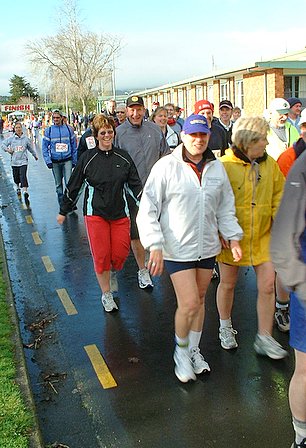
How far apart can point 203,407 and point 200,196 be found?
152 cm

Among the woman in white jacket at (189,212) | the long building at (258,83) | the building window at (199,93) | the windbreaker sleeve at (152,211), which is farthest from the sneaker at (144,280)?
the building window at (199,93)

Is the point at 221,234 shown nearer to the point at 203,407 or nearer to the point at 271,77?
the point at 203,407

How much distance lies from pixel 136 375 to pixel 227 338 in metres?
0.89

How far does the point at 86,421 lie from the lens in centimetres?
366

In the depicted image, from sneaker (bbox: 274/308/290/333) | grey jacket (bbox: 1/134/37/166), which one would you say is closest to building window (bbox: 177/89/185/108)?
grey jacket (bbox: 1/134/37/166)

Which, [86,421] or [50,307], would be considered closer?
[86,421]

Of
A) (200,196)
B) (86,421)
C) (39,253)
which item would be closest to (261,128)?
(200,196)

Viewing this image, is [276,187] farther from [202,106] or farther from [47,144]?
[47,144]

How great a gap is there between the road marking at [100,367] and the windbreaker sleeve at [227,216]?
147 centimetres

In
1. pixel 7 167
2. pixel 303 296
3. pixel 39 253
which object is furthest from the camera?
pixel 7 167

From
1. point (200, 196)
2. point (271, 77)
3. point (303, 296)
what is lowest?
point (303, 296)

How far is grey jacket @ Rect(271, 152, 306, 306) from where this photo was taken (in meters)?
2.53

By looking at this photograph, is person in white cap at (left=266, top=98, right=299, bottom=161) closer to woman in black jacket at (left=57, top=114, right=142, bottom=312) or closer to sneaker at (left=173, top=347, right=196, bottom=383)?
woman in black jacket at (left=57, top=114, right=142, bottom=312)

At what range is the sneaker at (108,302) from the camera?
5.60 m
